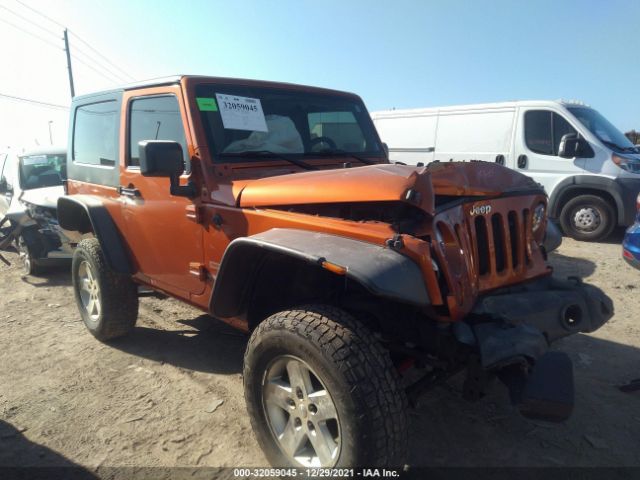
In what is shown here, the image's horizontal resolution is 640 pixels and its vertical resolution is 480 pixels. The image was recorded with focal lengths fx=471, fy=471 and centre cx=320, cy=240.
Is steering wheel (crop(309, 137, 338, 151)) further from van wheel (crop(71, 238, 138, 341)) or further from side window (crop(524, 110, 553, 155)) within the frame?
side window (crop(524, 110, 553, 155))

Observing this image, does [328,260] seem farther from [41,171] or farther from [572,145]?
[41,171]

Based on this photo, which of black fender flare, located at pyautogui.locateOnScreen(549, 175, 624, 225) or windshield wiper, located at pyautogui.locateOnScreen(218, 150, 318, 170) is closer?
windshield wiper, located at pyautogui.locateOnScreen(218, 150, 318, 170)

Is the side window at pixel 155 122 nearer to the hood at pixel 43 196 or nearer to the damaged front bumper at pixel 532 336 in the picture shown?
the damaged front bumper at pixel 532 336

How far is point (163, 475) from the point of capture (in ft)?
8.24

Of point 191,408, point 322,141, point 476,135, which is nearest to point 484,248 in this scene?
point 322,141

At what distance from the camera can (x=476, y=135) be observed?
8453mm

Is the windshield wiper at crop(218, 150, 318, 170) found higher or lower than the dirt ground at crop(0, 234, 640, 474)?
higher

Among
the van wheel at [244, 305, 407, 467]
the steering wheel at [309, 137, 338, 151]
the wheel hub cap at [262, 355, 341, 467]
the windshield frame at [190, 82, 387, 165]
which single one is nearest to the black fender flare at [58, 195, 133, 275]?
the windshield frame at [190, 82, 387, 165]

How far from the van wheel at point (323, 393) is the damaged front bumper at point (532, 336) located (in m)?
0.44

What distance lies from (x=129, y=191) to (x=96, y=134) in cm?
95

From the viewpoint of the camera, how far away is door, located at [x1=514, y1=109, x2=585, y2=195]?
Result: 25.1 feet

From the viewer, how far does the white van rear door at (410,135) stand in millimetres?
9070

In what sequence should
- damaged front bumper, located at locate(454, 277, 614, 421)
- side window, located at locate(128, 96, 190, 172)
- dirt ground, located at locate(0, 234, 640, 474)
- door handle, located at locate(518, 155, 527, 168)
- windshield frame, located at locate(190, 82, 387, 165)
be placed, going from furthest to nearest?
door handle, located at locate(518, 155, 527, 168) → side window, located at locate(128, 96, 190, 172) → windshield frame, located at locate(190, 82, 387, 165) → dirt ground, located at locate(0, 234, 640, 474) → damaged front bumper, located at locate(454, 277, 614, 421)

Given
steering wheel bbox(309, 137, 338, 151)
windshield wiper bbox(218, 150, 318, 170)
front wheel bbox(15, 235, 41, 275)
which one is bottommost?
front wheel bbox(15, 235, 41, 275)
